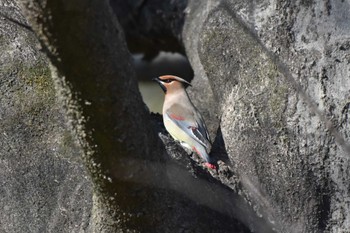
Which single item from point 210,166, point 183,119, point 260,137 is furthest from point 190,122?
point 260,137

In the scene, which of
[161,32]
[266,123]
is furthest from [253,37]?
[161,32]

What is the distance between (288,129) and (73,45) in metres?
1.14

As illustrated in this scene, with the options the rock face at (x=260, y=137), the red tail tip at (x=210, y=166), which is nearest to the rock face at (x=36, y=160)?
the rock face at (x=260, y=137)

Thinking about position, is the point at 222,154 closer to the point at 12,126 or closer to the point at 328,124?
the point at 328,124

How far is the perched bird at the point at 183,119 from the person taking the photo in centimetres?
Answer: 368

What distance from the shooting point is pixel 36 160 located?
108 inches

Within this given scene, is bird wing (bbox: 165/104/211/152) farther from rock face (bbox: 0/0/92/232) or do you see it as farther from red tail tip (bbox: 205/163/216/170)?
rock face (bbox: 0/0/92/232)

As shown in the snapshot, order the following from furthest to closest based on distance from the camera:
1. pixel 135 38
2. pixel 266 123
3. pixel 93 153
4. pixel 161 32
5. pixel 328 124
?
pixel 135 38, pixel 161 32, pixel 266 123, pixel 328 124, pixel 93 153

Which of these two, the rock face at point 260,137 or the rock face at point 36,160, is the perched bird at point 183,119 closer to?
the rock face at point 260,137

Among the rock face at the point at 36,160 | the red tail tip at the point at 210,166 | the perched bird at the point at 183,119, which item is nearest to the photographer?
the rock face at the point at 36,160

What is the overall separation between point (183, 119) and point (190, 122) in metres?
0.18

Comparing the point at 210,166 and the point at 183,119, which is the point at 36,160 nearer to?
the point at 210,166

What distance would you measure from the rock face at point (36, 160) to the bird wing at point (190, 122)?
2.53 ft

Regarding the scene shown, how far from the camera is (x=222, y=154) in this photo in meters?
3.13
